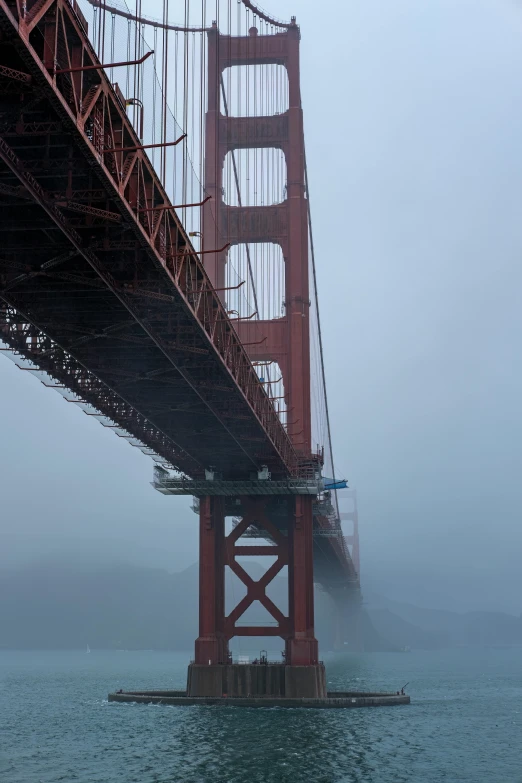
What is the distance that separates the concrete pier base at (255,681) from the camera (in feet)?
140

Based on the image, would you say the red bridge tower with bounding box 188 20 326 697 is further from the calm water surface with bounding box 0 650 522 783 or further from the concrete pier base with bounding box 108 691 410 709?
the calm water surface with bounding box 0 650 522 783

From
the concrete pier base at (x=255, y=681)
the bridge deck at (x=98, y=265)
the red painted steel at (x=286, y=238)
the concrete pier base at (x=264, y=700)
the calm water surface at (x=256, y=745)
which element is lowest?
the calm water surface at (x=256, y=745)

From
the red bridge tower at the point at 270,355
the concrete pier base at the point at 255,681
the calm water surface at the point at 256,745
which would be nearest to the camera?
the calm water surface at the point at 256,745

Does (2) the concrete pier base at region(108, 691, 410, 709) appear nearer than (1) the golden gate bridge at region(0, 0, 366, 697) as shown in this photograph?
No

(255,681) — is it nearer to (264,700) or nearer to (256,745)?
(264,700)

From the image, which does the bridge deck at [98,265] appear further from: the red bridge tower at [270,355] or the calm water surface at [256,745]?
the calm water surface at [256,745]

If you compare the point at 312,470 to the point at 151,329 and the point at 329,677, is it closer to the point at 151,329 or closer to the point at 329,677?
the point at 151,329

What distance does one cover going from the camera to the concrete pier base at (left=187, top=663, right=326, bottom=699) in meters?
42.7

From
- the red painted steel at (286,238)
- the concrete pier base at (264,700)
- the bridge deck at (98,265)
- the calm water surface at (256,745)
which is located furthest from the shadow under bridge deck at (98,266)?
the concrete pier base at (264,700)

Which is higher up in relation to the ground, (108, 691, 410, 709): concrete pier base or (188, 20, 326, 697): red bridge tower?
(188, 20, 326, 697): red bridge tower

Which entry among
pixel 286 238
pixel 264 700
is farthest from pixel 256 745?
pixel 286 238

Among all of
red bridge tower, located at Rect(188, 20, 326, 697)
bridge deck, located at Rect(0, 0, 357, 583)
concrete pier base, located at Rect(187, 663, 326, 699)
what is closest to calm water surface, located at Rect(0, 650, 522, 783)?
concrete pier base, located at Rect(187, 663, 326, 699)

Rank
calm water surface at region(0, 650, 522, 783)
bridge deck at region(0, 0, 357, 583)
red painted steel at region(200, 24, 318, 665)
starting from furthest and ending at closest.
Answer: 1. red painted steel at region(200, 24, 318, 665)
2. calm water surface at region(0, 650, 522, 783)
3. bridge deck at region(0, 0, 357, 583)

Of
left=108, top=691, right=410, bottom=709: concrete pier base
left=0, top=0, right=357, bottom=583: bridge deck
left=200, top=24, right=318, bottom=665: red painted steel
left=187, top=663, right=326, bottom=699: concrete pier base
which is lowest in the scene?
left=108, top=691, right=410, bottom=709: concrete pier base
